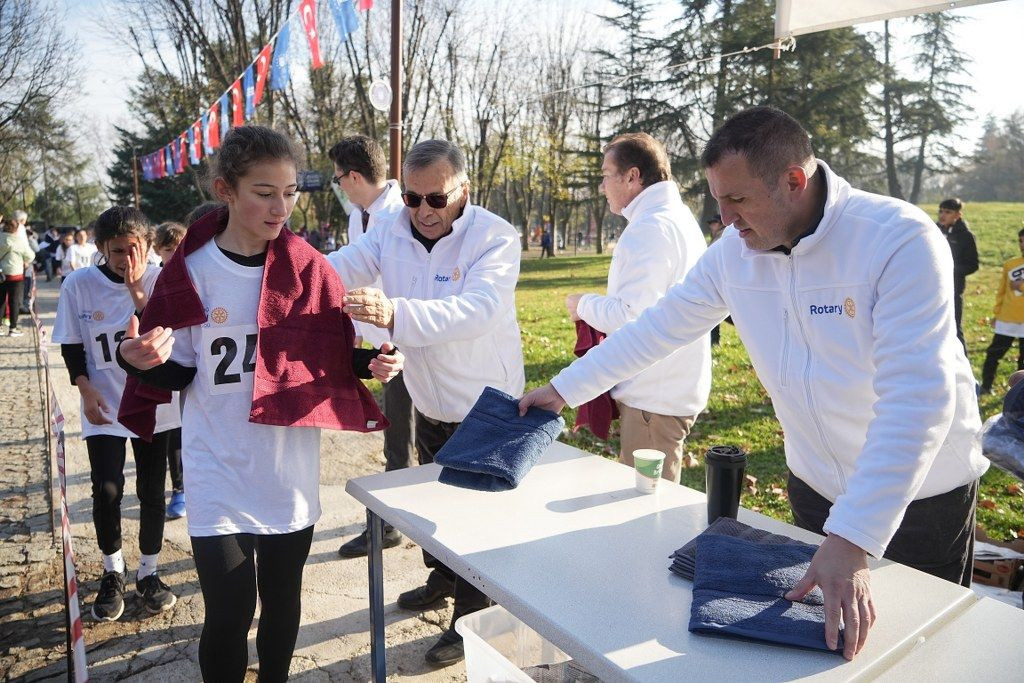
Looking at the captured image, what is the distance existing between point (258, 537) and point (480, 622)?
30.5 inches

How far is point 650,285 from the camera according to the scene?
3135mm

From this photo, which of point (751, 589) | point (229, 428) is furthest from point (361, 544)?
point (751, 589)

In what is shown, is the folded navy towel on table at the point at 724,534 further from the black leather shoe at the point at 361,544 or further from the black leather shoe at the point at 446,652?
the black leather shoe at the point at 361,544

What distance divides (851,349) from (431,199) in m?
1.72

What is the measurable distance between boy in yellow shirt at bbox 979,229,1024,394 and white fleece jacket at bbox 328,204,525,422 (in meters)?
6.90

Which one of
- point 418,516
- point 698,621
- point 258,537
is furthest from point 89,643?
point 698,621

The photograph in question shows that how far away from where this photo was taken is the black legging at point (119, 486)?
3.43m

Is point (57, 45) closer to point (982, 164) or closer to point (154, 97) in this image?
point (154, 97)

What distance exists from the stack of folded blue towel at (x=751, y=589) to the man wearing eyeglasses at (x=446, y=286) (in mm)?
1321

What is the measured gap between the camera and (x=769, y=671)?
1.36 meters

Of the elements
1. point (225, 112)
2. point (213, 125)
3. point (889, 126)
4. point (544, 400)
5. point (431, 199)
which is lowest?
point (544, 400)

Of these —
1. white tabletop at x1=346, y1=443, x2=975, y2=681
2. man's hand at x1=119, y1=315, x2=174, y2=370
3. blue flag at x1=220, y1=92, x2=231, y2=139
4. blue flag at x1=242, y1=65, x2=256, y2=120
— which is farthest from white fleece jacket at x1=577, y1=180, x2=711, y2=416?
blue flag at x1=220, y1=92, x2=231, y2=139

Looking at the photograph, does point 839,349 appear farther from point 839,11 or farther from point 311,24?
point 311,24

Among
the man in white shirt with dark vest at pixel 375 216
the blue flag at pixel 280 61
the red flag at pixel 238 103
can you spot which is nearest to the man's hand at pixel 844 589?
the man in white shirt with dark vest at pixel 375 216
